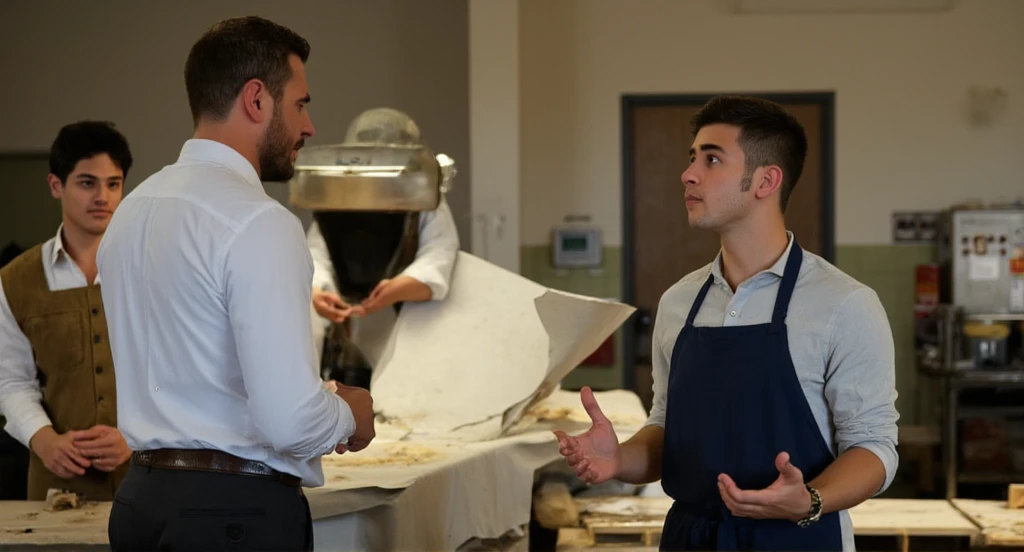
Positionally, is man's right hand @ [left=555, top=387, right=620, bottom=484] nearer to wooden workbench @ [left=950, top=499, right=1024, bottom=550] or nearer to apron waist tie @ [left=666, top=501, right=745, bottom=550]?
apron waist tie @ [left=666, top=501, right=745, bottom=550]

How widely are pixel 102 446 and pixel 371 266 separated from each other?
57.0 inches

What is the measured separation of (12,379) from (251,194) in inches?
54.4

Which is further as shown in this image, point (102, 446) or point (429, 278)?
point (429, 278)

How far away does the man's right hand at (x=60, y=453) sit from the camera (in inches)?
113

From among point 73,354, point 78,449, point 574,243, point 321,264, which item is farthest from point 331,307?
point 574,243

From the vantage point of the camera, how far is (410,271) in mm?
4086

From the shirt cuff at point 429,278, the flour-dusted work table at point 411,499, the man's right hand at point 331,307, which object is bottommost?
the flour-dusted work table at point 411,499

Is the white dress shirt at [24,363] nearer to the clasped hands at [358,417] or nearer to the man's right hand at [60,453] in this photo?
the man's right hand at [60,453]

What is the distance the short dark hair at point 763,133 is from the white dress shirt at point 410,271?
202 centimetres

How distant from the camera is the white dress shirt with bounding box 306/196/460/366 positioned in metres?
4.11

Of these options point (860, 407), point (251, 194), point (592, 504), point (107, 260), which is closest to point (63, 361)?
point (107, 260)

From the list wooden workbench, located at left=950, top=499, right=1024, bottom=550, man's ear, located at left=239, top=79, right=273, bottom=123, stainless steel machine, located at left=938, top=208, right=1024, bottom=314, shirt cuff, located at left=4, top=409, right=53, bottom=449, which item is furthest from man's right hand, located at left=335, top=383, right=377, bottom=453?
stainless steel machine, located at left=938, top=208, right=1024, bottom=314

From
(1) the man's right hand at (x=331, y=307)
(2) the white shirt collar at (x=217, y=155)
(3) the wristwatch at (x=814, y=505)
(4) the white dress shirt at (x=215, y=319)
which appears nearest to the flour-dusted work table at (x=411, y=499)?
(1) the man's right hand at (x=331, y=307)

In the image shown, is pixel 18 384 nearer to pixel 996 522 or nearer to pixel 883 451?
pixel 883 451
